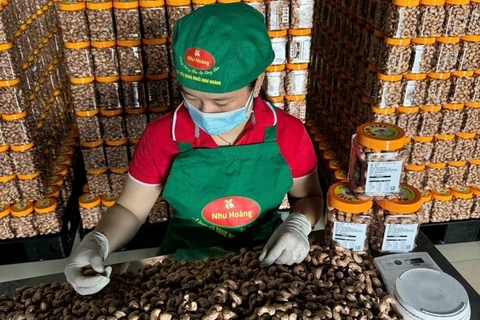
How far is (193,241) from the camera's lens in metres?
1.57

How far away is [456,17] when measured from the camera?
8.25ft

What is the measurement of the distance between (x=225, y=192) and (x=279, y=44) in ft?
4.89

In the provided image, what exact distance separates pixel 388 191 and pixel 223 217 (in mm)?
529

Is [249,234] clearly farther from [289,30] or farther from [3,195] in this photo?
[3,195]

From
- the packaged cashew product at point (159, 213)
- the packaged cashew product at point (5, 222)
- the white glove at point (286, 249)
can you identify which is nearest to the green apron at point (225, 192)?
the white glove at point (286, 249)

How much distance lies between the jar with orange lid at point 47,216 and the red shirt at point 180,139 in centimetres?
160

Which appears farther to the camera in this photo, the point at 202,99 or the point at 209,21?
the point at 202,99

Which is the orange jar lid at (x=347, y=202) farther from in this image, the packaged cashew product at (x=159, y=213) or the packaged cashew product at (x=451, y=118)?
the packaged cashew product at (x=159, y=213)

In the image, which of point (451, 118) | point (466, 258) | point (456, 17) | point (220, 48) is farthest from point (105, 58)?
point (466, 258)

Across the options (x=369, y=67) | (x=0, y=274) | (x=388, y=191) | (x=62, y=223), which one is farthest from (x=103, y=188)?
(x=388, y=191)

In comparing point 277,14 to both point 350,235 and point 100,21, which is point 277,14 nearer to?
point 100,21

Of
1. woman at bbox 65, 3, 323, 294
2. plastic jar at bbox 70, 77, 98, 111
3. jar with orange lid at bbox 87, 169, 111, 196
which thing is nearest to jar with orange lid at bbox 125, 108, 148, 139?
plastic jar at bbox 70, 77, 98, 111

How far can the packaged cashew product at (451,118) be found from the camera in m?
2.78

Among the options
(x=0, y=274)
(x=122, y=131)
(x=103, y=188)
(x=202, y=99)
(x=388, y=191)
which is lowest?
(x=0, y=274)
